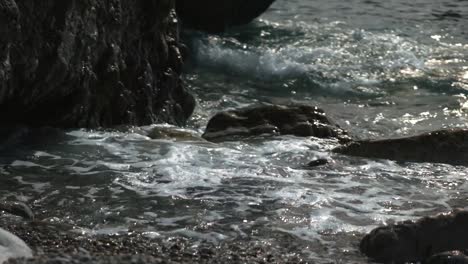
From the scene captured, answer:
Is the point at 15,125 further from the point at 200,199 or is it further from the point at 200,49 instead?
the point at 200,49

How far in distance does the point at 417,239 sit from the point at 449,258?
13.2 inches

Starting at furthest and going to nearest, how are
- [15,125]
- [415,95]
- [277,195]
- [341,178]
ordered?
[415,95]
[15,125]
[341,178]
[277,195]

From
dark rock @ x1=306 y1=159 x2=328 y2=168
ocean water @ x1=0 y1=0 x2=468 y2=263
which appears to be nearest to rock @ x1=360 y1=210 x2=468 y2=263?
ocean water @ x1=0 y1=0 x2=468 y2=263

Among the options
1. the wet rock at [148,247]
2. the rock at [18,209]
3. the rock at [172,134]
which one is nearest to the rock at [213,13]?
the rock at [172,134]

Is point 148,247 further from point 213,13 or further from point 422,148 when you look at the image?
point 213,13

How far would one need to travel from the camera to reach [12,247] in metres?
4.84

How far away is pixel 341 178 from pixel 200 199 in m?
1.41

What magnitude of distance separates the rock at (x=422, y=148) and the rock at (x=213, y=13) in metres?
8.49

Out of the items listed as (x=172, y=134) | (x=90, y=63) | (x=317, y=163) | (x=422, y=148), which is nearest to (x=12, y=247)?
(x=317, y=163)

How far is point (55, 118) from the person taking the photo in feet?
27.1

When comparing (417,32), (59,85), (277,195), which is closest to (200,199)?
(277,195)

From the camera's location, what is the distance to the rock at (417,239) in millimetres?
5457

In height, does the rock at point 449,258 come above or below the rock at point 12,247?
below

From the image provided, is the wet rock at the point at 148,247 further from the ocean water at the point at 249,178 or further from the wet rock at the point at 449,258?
the wet rock at the point at 449,258
